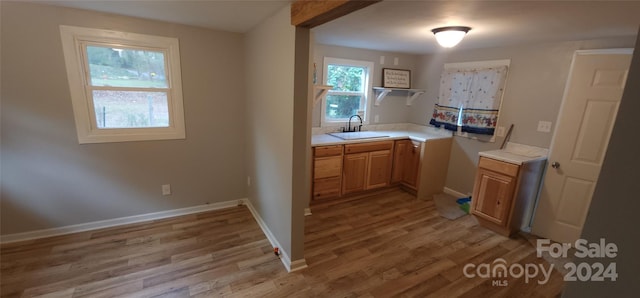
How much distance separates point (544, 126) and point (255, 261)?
11.0 feet

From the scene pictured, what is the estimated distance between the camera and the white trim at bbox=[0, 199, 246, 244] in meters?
2.45

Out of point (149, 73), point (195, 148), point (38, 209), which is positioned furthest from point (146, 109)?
point (38, 209)

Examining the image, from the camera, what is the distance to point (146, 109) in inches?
107

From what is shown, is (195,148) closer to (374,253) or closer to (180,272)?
(180,272)

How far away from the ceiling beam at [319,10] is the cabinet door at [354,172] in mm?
2006

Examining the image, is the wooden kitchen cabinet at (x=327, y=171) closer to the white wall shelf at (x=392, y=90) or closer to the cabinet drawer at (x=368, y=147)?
the cabinet drawer at (x=368, y=147)

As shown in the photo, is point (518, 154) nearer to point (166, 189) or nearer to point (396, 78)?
point (396, 78)

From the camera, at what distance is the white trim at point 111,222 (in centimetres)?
245

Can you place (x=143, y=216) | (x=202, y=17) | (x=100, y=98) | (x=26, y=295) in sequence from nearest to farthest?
(x=26, y=295) < (x=202, y=17) < (x=100, y=98) < (x=143, y=216)

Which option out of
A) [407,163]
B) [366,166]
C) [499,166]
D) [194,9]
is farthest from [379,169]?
[194,9]

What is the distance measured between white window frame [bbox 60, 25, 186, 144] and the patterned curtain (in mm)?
3447

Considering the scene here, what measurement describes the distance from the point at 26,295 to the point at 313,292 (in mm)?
2024

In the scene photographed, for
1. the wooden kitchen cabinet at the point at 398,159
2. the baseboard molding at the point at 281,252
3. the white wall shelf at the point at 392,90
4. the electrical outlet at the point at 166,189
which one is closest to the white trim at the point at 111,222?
the electrical outlet at the point at 166,189

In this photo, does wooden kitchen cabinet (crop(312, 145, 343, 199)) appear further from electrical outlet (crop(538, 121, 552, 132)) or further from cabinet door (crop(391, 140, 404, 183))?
electrical outlet (crop(538, 121, 552, 132))
